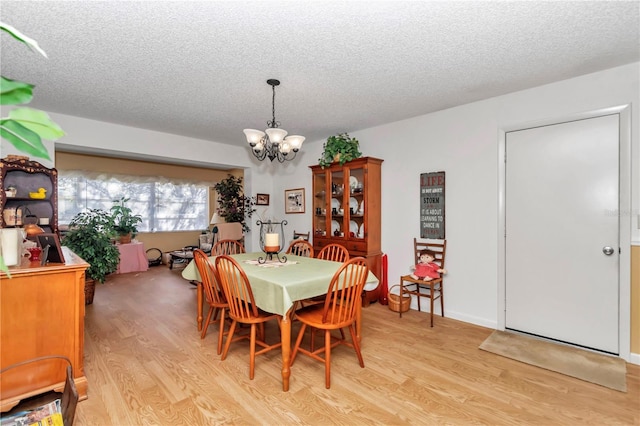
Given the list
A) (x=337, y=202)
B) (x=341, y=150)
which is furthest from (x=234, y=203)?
(x=341, y=150)

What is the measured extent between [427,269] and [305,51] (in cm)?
251

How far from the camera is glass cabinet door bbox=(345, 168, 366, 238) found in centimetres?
412

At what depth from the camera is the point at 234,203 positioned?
18.0ft

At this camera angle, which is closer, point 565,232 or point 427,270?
point 565,232

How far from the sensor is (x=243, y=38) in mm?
2139

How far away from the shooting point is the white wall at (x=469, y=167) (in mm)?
2672

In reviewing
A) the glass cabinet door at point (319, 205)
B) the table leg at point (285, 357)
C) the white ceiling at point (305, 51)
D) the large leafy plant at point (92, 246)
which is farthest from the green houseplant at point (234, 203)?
the table leg at point (285, 357)

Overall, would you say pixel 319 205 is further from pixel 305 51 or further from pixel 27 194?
pixel 27 194

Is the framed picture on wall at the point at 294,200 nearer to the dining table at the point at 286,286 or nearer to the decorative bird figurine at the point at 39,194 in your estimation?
the dining table at the point at 286,286

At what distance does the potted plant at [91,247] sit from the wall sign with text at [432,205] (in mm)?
3887

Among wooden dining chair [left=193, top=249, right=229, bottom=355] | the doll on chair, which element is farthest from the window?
the doll on chair

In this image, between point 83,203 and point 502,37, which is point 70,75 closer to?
point 502,37

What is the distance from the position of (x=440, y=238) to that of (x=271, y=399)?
2511mm

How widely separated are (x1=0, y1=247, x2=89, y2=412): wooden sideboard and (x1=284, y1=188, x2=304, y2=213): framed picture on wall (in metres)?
3.52
